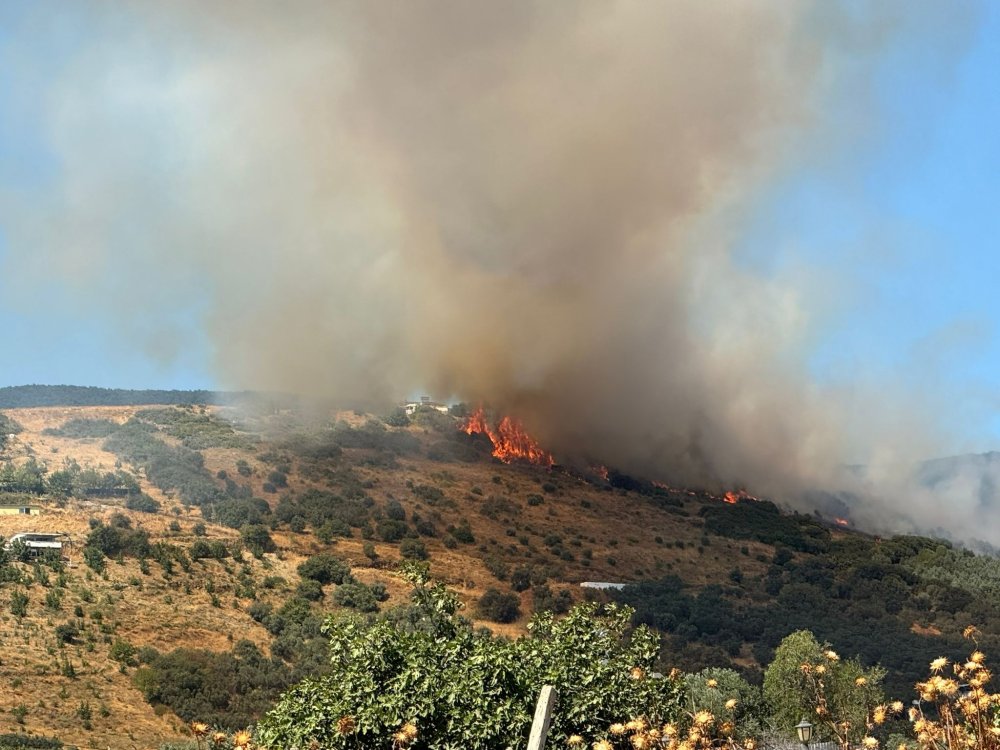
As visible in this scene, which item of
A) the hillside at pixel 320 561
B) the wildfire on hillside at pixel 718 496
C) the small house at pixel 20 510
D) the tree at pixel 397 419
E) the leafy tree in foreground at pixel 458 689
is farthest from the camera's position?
the tree at pixel 397 419

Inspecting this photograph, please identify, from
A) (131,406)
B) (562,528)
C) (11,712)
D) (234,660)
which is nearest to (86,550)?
(234,660)

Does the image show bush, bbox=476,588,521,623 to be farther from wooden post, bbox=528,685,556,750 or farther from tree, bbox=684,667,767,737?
wooden post, bbox=528,685,556,750

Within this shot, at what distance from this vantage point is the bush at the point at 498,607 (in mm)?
77250

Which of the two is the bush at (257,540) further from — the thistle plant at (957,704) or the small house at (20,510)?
the thistle plant at (957,704)

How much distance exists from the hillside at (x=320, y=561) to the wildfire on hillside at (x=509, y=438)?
1.84 m

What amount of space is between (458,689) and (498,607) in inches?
2297

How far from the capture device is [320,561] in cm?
7950

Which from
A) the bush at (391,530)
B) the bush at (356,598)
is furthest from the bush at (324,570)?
the bush at (391,530)

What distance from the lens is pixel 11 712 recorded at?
47.3 meters

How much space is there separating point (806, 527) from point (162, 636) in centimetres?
7413

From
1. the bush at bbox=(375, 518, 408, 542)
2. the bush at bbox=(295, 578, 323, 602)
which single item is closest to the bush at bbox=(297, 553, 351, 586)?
the bush at bbox=(295, 578, 323, 602)

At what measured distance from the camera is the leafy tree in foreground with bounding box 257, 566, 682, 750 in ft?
66.5

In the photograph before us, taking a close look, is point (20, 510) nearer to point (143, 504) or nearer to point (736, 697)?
point (143, 504)

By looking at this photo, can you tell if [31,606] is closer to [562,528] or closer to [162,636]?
[162,636]
